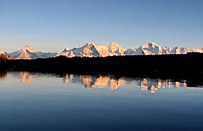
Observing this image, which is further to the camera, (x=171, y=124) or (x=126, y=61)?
(x=126, y=61)

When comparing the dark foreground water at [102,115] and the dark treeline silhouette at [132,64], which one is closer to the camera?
the dark foreground water at [102,115]

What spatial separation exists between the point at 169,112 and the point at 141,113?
7.13ft

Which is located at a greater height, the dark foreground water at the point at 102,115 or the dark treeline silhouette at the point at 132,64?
the dark treeline silhouette at the point at 132,64

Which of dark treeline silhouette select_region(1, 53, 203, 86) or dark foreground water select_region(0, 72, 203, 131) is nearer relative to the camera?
dark foreground water select_region(0, 72, 203, 131)

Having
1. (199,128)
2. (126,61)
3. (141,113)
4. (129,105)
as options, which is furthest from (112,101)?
(126,61)

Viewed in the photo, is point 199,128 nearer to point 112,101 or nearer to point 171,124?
point 171,124

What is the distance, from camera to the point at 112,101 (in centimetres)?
2078

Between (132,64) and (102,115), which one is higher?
(132,64)

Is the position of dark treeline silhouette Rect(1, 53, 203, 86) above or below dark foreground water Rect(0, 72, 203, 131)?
above

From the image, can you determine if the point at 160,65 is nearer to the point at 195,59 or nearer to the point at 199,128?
the point at 195,59

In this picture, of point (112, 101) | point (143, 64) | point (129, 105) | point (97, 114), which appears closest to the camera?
point (97, 114)

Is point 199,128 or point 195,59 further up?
point 195,59

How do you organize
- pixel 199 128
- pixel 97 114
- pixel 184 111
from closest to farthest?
1. pixel 199 128
2. pixel 97 114
3. pixel 184 111

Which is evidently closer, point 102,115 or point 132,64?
point 102,115
